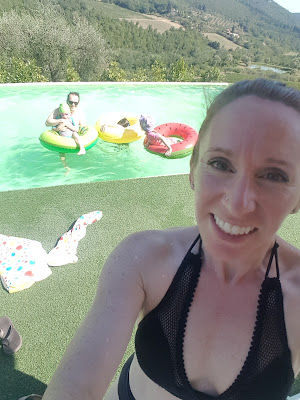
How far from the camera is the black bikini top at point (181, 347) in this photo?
1.01m

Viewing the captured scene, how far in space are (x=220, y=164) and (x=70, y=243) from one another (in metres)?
3.72

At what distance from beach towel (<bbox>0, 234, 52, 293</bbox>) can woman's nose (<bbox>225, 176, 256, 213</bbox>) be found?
3.36 meters

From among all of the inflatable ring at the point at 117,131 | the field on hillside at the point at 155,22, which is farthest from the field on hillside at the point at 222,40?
the inflatable ring at the point at 117,131

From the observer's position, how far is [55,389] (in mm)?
842

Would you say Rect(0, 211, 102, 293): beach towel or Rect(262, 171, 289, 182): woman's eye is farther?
Rect(0, 211, 102, 293): beach towel

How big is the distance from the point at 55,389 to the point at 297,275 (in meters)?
0.81

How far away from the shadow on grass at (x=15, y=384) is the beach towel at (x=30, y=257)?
0.94m

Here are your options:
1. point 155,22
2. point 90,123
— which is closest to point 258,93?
point 90,123

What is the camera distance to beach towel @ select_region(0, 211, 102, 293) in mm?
3727

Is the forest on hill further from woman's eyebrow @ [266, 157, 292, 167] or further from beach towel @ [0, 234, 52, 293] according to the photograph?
beach towel @ [0, 234, 52, 293]

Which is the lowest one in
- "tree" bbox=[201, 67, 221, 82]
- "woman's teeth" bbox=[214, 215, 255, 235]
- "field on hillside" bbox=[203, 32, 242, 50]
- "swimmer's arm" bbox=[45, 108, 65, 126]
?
"swimmer's arm" bbox=[45, 108, 65, 126]

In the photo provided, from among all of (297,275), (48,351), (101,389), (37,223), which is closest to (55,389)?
(101,389)

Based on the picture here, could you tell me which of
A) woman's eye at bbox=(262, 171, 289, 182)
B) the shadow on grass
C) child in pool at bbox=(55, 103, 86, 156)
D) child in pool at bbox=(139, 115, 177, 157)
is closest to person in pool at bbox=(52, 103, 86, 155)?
child in pool at bbox=(55, 103, 86, 156)

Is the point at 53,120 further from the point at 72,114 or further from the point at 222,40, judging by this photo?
the point at 222,40
